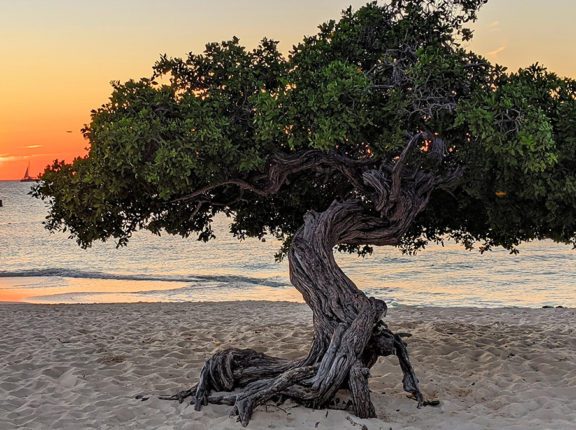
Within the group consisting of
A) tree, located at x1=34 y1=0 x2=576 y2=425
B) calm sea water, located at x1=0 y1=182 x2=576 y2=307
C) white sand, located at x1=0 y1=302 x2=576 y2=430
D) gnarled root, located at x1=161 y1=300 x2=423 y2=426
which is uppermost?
tree, located at x1=34 y1=0 x2=576 y2=425

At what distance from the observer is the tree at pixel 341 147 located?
723 centimetres

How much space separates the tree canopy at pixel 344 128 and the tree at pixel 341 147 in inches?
0.9

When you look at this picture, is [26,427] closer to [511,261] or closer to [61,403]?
[61,403]

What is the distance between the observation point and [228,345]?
39.9 ft

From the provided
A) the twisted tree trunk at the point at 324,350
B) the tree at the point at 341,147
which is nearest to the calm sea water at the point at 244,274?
the tree at the point at 341,147

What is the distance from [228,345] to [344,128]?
6180 millimetres

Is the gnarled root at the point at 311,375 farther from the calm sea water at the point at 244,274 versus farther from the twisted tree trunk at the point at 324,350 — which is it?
the calm sea water at the point at 244,274

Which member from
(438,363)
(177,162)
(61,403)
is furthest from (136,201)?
(438,363)

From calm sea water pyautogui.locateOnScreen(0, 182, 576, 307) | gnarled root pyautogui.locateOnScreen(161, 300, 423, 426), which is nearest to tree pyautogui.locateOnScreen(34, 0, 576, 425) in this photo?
gnarled root pyautogui.locateOnScreen(161, 300, 423, 426)

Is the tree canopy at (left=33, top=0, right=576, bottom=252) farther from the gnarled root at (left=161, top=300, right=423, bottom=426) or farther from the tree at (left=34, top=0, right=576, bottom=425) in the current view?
the gnarled root at (left=161, top=300, right=423, bottom=426)

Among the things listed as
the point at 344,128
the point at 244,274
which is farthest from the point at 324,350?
the point at 244,274

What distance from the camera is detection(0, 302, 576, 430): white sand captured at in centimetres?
726

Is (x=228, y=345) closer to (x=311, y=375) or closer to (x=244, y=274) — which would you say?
(x=311, y=375)

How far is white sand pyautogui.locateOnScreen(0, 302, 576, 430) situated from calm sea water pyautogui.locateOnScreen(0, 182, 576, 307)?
486 inches
